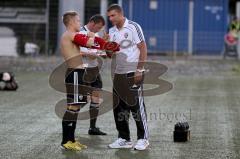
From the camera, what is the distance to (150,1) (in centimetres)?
2883

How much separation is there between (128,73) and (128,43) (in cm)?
41

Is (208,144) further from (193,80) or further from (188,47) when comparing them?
(188,47)

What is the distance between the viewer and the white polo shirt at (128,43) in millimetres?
9172

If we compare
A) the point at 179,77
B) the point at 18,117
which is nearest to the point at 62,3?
the point at 179,77

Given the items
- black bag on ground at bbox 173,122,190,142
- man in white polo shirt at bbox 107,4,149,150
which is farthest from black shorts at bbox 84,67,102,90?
black bag on ground at bbox 173,122,190,142

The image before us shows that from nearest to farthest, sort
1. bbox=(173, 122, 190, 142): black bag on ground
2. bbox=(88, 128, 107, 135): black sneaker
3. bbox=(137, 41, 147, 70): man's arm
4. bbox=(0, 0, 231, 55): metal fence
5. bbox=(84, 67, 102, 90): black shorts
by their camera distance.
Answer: bbox=(137, 41, 147, 70): man's arm → bbox=(173, 122, 190, 142): black bag on ground → bbox=(84, 67, 102, 90): black shorts → bbox=(88, 128, 107, 135): black sneaker → bbox=(0, 0, 231, 55): metal fence

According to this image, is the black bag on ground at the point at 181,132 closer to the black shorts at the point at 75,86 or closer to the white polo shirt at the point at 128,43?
the white polo shirt at the point at 128,43

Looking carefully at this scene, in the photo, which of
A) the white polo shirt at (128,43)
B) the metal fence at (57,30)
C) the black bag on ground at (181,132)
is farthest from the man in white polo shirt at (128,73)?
the metal fence at (57,30)

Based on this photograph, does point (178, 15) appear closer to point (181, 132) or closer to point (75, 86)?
point (181, 132)

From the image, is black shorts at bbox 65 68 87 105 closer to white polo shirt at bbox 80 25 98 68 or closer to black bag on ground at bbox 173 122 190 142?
white polo shirt at bbox 80 25 98 68

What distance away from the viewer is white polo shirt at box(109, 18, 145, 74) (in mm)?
9172

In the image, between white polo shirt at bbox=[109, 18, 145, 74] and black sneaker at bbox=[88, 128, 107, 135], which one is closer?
white polo shirt at bbox=[109, 18, 145, 74]

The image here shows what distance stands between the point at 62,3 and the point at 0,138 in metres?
19.2

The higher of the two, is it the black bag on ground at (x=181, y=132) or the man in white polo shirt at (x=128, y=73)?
the man in white polo shirt at (x=128, y=73)
